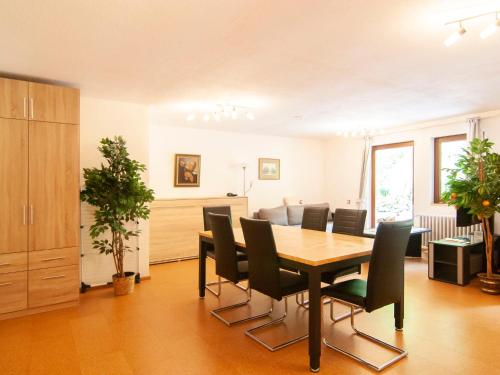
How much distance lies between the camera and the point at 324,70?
3189mm

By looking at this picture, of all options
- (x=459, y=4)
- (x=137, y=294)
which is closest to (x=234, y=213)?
(x=137, y=294)

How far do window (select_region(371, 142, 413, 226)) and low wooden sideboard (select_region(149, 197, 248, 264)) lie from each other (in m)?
3.46

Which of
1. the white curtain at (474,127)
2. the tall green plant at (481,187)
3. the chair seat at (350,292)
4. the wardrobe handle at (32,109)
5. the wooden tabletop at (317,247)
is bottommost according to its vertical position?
the chair seat at (350,292)

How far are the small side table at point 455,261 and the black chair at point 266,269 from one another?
2.58 m

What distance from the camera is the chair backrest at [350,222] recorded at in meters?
3.72

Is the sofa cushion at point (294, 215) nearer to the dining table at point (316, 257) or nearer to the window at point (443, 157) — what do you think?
the window at point (443, 157)

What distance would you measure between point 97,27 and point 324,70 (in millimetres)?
2009

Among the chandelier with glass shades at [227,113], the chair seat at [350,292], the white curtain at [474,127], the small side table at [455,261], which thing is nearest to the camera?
the chair seat at [350,292]

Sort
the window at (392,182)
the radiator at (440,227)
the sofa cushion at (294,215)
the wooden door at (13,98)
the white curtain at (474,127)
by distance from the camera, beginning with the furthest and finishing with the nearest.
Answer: the sofa cushion at (294,215) → the window at (392,182) → the radiator at (440,227) → the white curtain at (474,127) → the wooden door at (13,98)

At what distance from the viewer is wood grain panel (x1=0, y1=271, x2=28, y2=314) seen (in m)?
3.18

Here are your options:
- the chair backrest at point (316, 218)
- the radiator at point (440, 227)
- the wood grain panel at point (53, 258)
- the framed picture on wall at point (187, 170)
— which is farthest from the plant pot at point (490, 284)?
the wood grain panel at point (53, 258)

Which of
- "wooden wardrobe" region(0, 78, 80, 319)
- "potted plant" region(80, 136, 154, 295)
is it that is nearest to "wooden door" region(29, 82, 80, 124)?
"wooden wardrobe" region(0, 78, 80, 319)

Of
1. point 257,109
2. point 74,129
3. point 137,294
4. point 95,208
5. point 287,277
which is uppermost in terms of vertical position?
point 257,109

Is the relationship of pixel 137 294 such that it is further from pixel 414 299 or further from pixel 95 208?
pixel 414 299
